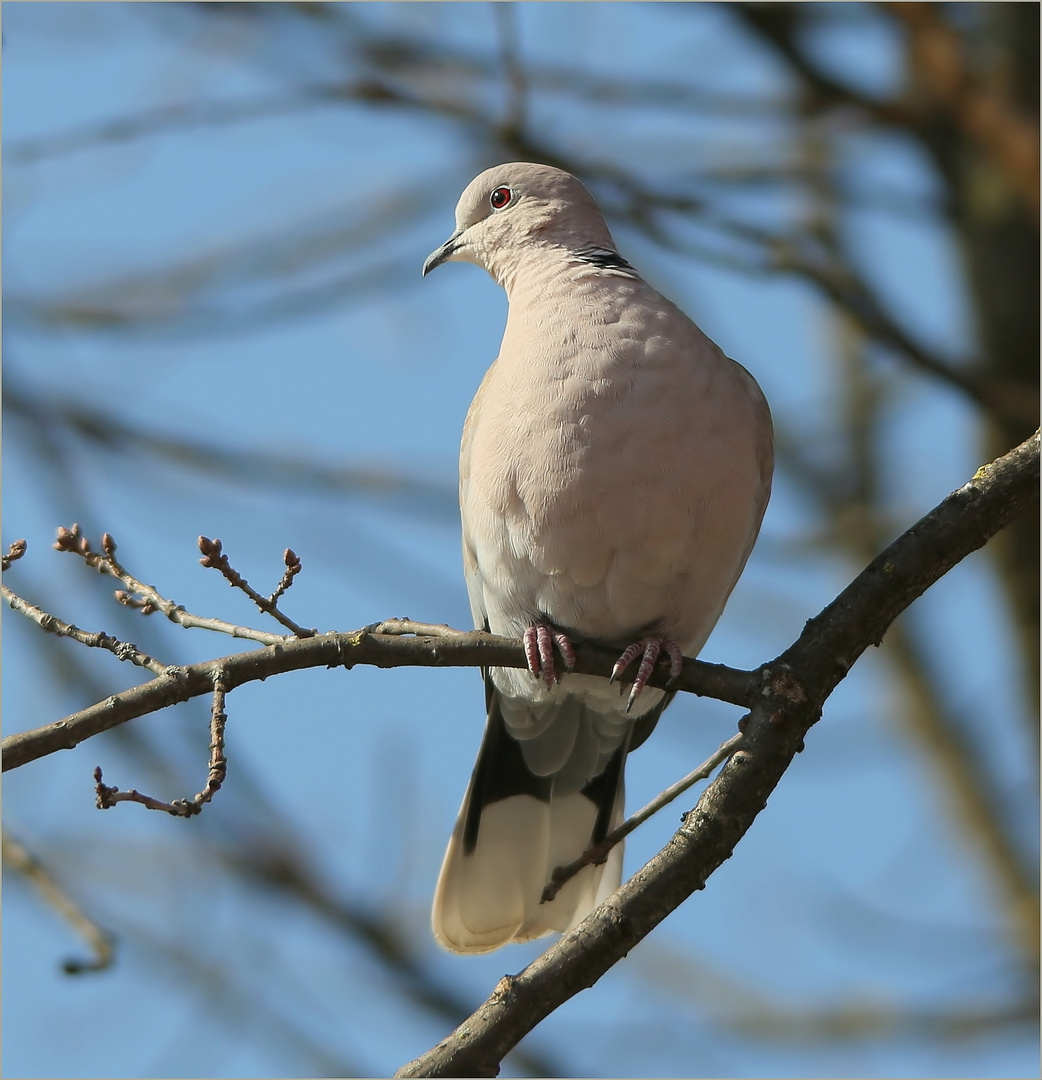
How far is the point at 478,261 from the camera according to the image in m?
4.55

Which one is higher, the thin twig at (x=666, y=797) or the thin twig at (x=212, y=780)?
the thin twig at (x=666, y=797)

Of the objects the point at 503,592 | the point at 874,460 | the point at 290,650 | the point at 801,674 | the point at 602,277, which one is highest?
the point at 874,460

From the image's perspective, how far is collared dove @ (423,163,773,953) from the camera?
3324 mm

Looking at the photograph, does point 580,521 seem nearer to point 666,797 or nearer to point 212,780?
point 666,797

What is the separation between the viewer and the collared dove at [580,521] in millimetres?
3324

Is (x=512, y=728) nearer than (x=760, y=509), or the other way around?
(x=760, y=509)

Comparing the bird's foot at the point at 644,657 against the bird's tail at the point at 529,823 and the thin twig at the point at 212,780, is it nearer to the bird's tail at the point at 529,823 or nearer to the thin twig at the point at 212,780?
the bird's tail at the point at 529,823

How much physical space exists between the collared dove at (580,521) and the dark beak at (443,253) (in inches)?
16.9

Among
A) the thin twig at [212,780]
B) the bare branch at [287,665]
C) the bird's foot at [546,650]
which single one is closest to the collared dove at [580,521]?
the bird's foot at [546,650]

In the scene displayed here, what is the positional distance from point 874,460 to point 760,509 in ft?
14.7

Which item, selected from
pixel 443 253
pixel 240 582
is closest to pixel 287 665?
pixel 240 582

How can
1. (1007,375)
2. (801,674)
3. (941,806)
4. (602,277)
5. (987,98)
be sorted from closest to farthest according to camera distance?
(801,674) → (602,277) → (987,98) → (1007,375) → (941,806)

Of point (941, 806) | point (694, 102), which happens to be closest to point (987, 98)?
point (694, 102)

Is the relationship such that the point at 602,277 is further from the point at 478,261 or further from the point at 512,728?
the point at 512,728
